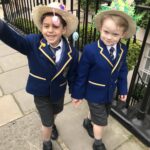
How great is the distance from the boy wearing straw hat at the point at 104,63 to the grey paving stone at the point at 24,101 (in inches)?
42.1

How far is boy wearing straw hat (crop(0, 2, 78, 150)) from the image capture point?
168cm

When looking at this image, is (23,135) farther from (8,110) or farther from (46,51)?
(46,51)

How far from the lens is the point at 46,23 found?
1.70 metres

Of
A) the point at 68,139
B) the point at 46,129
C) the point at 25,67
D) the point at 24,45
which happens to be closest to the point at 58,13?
the point at 24,45

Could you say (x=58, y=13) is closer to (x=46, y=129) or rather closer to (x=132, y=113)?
(x=46, y=129)

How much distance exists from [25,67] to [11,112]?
127 cm

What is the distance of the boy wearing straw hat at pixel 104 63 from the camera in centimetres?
178

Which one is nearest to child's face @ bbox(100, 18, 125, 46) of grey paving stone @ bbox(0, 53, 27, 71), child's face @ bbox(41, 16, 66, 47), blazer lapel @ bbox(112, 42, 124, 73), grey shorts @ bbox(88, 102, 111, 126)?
blazer lapel @ bbox(112, 42, 124, 73)

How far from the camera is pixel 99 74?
1.95 meters

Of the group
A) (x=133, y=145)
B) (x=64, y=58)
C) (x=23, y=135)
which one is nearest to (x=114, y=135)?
(x=133, y=145)

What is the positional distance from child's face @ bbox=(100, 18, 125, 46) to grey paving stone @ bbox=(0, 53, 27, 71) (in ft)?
8.29

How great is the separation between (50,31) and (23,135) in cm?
140

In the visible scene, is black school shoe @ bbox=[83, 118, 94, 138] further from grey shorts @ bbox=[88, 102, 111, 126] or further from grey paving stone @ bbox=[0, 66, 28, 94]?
grey paving stone @ bbox=[0, 66, 28, 94]

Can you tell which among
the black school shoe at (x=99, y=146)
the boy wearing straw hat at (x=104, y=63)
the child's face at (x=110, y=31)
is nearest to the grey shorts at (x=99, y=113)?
the boy wearing straw hat at (x=104, y=63)
